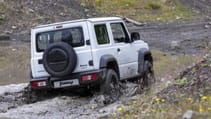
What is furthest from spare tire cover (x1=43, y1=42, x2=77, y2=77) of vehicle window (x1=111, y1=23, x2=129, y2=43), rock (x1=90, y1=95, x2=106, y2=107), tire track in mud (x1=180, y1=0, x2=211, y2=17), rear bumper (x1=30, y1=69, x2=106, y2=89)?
tire track in mud (x1=180, y1=0, x2=211, y2=17)

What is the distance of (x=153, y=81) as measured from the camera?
521 inches

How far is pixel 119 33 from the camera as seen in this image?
12.2 metres

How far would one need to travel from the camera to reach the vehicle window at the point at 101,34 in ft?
36.5

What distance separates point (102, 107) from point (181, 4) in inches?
952

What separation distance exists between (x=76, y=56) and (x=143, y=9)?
21.3m

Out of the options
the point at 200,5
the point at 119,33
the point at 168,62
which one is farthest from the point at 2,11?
the point at 119,33

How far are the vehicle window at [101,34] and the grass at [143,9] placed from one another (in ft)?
59.8

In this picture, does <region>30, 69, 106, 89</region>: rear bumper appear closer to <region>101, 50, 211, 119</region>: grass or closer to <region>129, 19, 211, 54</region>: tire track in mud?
<region>101, 50, 211, 119</region>: grass

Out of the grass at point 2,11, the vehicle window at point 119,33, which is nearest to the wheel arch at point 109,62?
the vehicle window at point 119,33

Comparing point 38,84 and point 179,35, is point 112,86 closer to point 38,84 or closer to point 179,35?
point 38,84

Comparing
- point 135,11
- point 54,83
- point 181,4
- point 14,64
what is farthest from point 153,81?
point 181,4

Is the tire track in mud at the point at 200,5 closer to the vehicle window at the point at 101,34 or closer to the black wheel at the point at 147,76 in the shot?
the black wheel at the point at 147,76

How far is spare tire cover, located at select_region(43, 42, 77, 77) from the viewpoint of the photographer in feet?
34.5

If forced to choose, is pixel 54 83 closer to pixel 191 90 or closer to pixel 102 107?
pixel 102 107
